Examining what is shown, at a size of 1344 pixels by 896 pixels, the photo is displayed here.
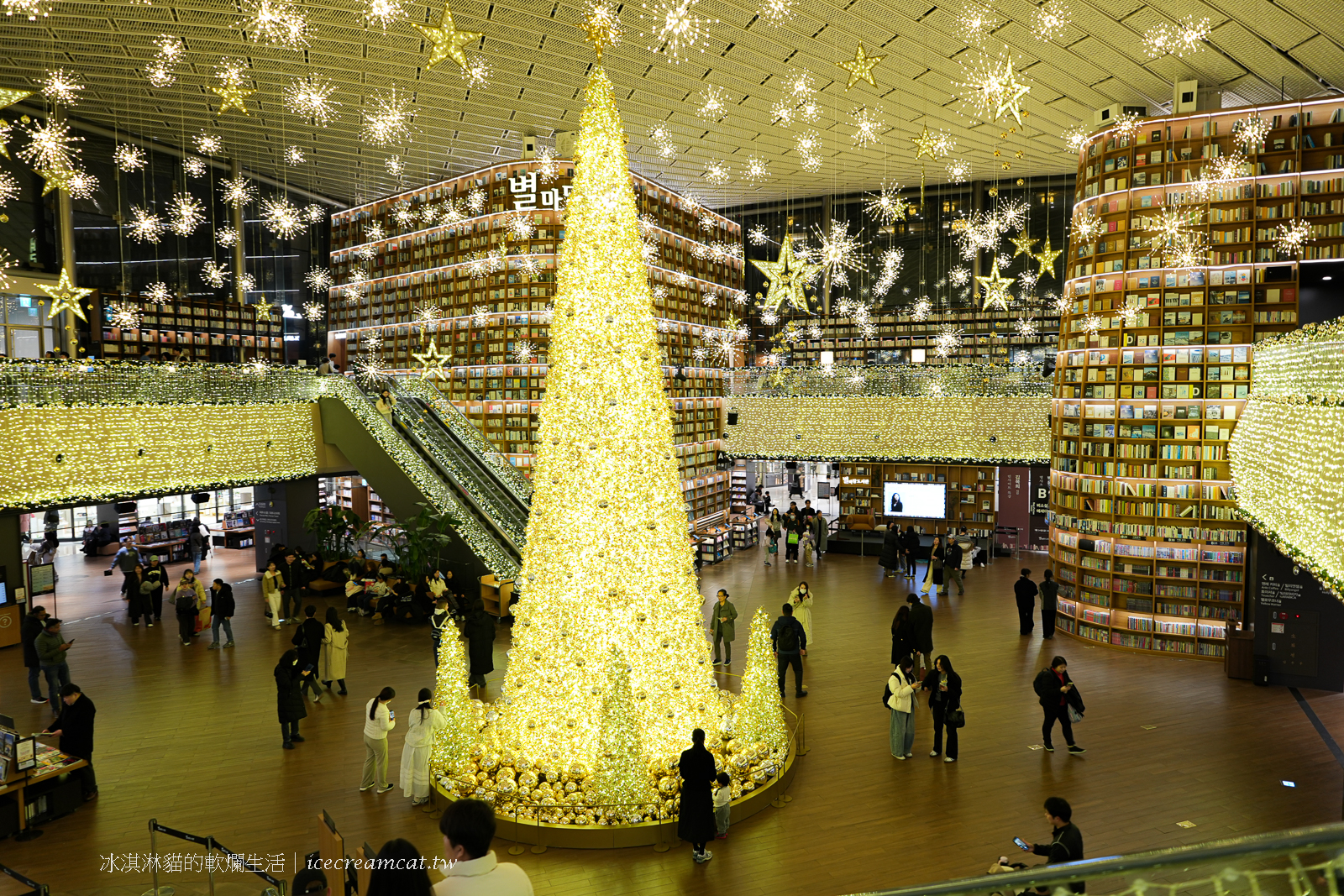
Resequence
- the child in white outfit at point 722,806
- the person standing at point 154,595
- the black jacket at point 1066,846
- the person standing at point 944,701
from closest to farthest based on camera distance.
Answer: the black jacket at point 1066,846 < the child in white outfit at point 722,806 < the person standing at point 944,701 < the person standing at point 154,595

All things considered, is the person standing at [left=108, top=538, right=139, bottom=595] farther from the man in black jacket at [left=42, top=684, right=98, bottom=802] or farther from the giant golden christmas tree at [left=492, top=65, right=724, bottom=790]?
the giant golden christmas tree at [left=492, top=65, right=724, bottom=790]

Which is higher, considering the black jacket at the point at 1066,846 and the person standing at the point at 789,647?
the black jacket at the point at 1066,846

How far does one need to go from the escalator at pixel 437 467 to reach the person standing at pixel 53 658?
16.1 ft

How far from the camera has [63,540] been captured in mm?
17062

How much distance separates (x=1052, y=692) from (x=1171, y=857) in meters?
6.02

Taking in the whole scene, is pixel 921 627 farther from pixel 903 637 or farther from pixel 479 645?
pixel 479 645

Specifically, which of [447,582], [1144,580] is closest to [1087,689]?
[1144,580]

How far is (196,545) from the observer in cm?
1509

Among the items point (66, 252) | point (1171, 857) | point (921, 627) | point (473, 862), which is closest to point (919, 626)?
point (921, 627)

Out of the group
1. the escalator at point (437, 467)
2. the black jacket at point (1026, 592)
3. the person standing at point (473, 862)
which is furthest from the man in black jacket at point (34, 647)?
the black jacket at point (1026, 592)

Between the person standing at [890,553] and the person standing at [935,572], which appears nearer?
the person standing at [935,572]

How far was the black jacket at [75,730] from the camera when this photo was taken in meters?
5.95

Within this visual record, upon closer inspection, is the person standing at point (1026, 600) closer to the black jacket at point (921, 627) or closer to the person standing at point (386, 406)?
the black jacket at point (921, 627)

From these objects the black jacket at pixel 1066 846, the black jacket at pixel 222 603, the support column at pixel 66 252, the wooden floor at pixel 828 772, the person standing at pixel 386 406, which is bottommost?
the wooden floor at pixel 828 772
